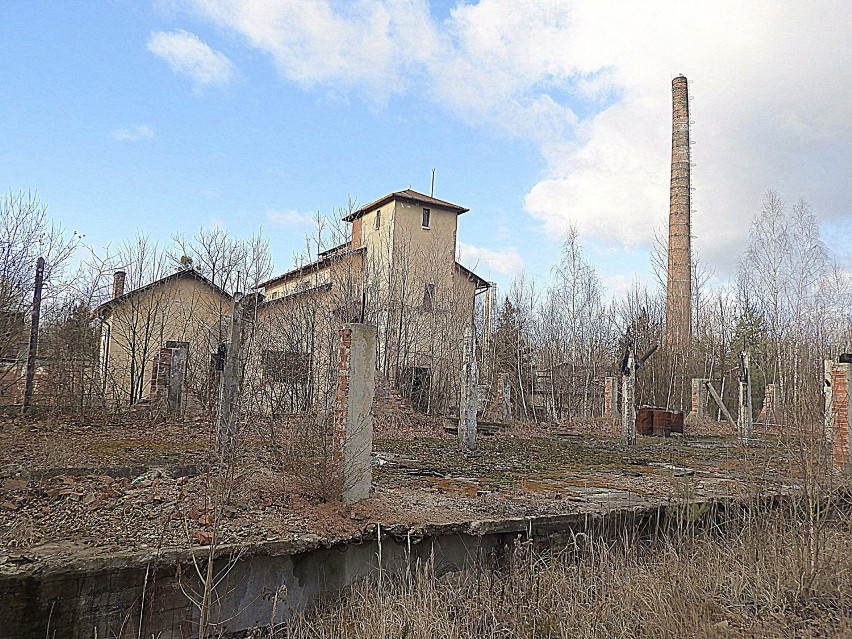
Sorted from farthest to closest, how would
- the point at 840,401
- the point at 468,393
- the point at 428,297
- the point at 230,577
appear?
the point at 428,297, the point at 468,393, the point at 840,401, the point at 230,577

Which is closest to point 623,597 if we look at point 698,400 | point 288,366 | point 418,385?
point 288,366

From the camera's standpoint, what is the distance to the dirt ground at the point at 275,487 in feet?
14.8

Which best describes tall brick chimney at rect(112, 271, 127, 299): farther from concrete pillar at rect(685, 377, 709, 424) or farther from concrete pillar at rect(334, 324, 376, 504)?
concrete pillar at rect(685, 377, 709, 424)

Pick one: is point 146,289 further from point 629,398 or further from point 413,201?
point 629,398

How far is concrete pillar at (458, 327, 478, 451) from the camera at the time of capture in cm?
1112

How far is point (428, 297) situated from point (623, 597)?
54.2 feet

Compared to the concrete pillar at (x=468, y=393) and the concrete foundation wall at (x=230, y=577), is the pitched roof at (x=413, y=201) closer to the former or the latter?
the concrete pillar at (x=468, y=393)

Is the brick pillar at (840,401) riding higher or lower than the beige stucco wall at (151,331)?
lower

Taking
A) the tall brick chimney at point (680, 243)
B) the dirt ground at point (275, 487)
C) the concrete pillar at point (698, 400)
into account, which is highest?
the tall brick chimney at point (680, 243)

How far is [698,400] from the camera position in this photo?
21844 millimetres

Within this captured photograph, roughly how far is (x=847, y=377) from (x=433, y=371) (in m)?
12.0

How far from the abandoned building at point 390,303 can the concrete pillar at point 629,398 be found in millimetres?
5720

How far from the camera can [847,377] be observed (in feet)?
26.4

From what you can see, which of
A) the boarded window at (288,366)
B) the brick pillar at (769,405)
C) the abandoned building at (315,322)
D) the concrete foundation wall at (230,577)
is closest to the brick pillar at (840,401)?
the brick pillar at (769,405)
